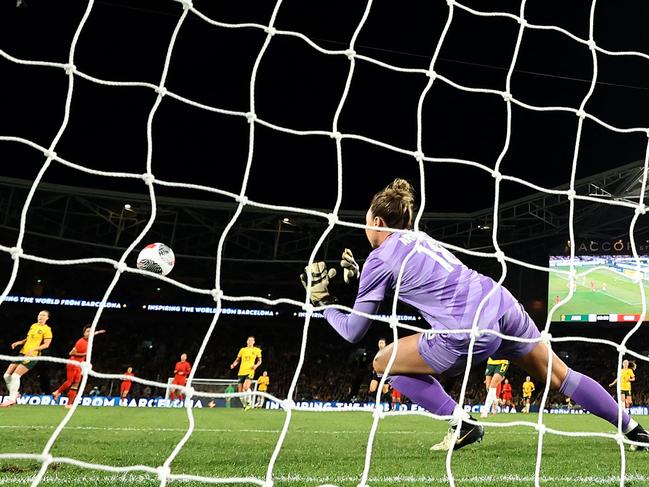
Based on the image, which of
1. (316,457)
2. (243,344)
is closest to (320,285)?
(316,457)

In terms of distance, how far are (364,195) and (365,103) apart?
6.03 m

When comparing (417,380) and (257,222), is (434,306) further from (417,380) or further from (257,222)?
(257,222)

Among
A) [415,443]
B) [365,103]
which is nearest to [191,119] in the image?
[365,103]

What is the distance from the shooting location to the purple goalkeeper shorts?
113 inches

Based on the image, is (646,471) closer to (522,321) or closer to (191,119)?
(522,321)

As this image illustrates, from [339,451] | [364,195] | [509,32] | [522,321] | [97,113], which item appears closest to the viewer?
[522,321]

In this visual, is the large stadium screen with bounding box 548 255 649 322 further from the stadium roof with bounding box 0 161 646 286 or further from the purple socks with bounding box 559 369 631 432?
the purple socks with bounding box 559 369 631 432

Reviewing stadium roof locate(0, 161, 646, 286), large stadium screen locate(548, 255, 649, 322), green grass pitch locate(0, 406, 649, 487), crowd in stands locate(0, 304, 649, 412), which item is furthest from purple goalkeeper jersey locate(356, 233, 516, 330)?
crowd in stands locate(0, 304, 649, 412)

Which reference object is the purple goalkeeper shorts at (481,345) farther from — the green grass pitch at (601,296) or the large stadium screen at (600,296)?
the green grass pitch at (601,296)

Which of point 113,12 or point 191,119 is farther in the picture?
point 191,119

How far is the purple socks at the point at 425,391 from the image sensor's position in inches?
127

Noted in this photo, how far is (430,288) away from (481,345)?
36 cm

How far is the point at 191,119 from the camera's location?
16.9 m

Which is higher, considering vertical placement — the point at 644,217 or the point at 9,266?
the point at 644,217
